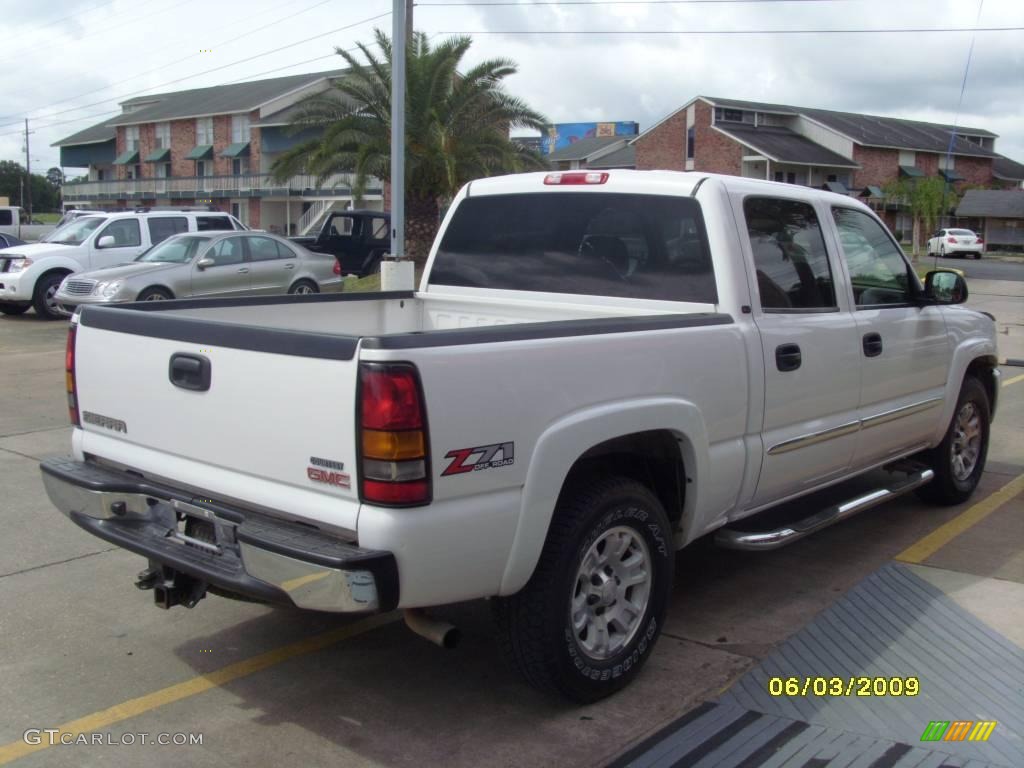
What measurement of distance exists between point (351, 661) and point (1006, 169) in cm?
7469

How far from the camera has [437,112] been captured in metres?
22.7

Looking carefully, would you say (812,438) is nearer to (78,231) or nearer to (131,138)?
(78,231)

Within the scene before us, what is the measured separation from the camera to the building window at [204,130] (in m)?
58.0

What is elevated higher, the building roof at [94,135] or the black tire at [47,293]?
the building roof at [94,135]

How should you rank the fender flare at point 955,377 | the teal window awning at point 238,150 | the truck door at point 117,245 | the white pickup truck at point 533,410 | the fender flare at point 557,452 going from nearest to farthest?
the white pickup truck at point 533,410
the fender flare at point 557,452
the fender flare at point 955,377
the truck door at point 117,245
the teal window awning at point 238,150

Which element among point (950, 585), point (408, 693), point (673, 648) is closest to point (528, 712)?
point (408, 693)

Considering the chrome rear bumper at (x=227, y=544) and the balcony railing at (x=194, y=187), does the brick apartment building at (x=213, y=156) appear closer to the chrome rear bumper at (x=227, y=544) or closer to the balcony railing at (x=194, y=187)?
the balcony railing at (x=194, y=187)

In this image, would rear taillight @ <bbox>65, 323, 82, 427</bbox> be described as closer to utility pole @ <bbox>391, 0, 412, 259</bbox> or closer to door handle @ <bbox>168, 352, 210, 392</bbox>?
door handle @ <bbox>168, 352, 210, 392</bbox>

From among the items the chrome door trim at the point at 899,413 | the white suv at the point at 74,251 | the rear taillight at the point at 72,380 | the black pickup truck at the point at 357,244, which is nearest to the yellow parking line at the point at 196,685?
the rear taillight at the point at 72,380

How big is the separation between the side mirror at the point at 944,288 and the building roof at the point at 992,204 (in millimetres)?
56595

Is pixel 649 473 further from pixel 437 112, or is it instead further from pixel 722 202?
pixel 437 112

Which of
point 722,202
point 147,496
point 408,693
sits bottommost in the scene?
point 408,693

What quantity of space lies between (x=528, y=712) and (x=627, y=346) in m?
1.42
